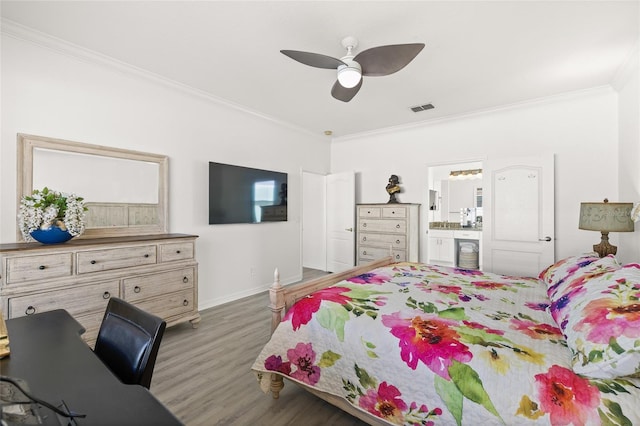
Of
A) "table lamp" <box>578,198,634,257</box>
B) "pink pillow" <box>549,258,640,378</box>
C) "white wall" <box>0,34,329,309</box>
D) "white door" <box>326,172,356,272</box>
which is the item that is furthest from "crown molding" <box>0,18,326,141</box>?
"table lamp" <box>578,198,634,257</box>

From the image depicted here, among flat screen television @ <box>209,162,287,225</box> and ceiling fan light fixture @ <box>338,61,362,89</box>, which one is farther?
flat screen television @ <box>209,162,287,225</box>

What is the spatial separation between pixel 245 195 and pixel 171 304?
5.63 ft

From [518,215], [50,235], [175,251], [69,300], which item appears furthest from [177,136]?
[518,215]

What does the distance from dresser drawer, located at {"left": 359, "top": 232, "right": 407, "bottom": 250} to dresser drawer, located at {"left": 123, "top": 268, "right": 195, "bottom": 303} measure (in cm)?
293

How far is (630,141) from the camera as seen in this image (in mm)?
3035

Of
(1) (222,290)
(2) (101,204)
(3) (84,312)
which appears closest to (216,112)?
(2) (101,204)

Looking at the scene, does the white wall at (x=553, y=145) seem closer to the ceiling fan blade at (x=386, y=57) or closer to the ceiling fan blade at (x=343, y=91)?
the ceiling fan blade at (x=343, y=91)

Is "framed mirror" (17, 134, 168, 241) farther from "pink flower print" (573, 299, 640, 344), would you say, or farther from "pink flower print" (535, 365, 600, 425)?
"pink flower print" (573, 299, 640, 344)

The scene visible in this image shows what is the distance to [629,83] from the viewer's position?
3029 mm

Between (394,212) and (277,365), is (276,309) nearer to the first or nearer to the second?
(277,365)

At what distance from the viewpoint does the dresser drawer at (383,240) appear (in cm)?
470

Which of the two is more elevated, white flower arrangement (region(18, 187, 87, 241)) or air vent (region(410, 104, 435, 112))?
air vent (region(410, 104, 435, 112))

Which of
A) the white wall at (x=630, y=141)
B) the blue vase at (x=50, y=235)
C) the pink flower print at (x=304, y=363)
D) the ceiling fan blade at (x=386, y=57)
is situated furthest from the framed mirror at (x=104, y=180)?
the white wall at (x=630, y=141)

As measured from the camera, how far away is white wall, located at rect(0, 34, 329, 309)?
2.44 meters
